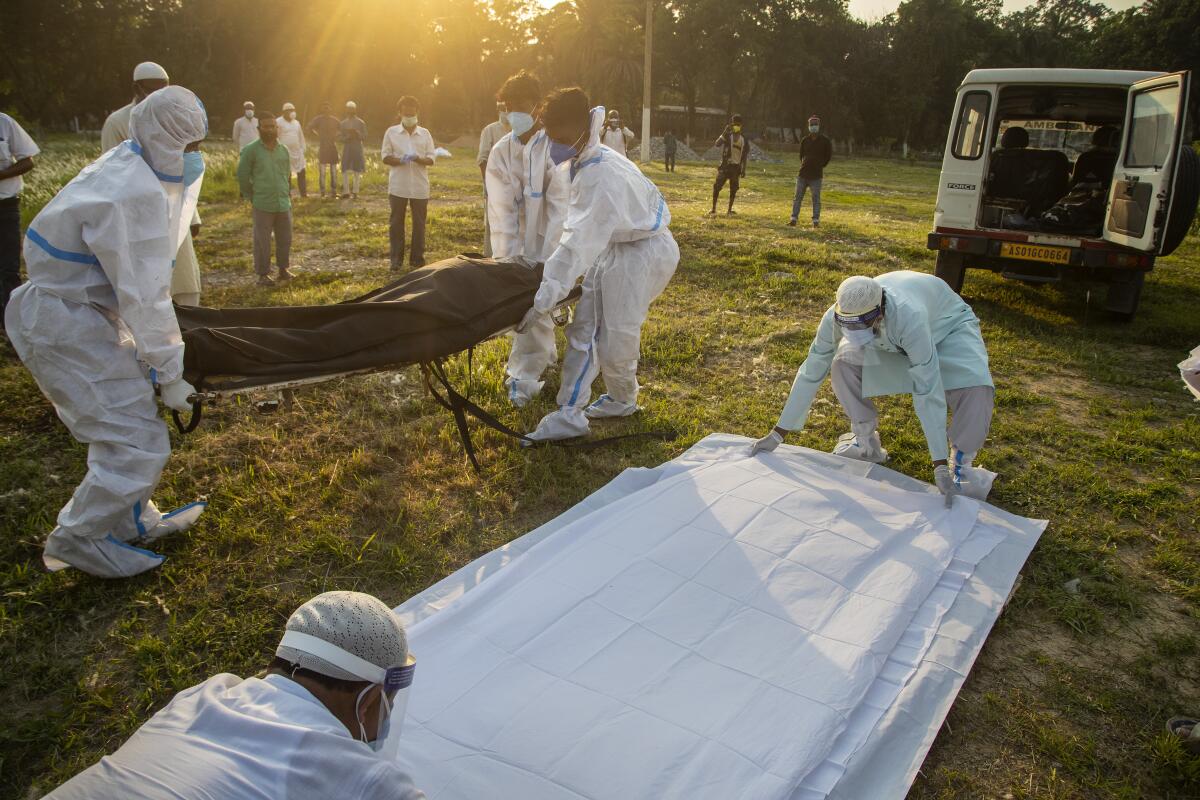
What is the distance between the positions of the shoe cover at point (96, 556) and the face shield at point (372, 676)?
6.78ft

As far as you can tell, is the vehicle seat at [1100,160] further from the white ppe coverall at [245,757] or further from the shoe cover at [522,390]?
the white ppe coverall at [245,757]

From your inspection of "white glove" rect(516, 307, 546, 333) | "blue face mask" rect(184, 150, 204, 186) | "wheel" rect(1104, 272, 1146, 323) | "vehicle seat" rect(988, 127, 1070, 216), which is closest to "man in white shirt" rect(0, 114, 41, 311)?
"blue face mask" rect(184, 150, 204, 186)

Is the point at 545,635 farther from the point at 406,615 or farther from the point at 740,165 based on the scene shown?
the point at 740,165

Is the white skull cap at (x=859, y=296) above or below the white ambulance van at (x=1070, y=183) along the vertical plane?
below

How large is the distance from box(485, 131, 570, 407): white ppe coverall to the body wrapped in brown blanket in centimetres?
107

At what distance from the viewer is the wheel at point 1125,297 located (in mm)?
7211

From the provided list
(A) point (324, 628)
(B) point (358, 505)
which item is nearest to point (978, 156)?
(B) point (358, 505)

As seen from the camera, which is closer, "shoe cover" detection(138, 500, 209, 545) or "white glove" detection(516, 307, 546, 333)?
"shoe cover" detection(138, 500, 209, 545)

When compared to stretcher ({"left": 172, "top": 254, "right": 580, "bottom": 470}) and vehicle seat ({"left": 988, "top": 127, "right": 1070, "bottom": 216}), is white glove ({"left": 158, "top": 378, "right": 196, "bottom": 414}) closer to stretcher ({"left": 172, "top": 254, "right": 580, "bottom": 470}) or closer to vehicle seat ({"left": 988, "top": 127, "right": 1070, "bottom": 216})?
stretcher ({"left": 172, "top": 254, "right": 580, "bottom": 470})

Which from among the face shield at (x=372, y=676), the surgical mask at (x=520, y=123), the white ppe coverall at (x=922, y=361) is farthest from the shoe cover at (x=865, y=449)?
the face shield at (x=372, y=676)

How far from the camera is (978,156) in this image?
7.80 meters

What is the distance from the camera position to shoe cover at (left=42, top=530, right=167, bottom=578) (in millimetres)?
3072

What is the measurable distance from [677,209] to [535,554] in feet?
37.8

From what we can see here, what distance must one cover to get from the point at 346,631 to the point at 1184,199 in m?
9.16
